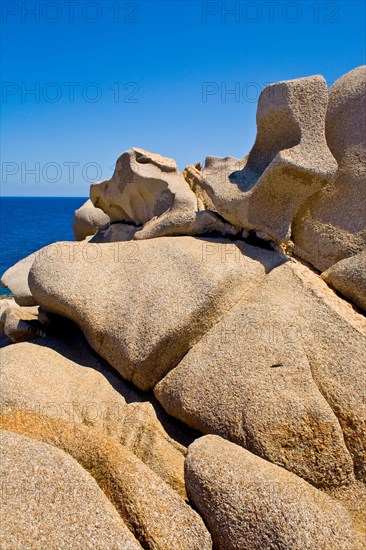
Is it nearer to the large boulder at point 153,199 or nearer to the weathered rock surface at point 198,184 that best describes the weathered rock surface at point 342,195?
the large boulder at point 153,199

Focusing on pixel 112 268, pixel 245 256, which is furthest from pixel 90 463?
pixel 245 256

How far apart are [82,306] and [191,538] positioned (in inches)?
142

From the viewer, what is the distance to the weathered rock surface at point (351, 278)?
654cm

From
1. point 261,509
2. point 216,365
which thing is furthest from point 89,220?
point 261,509

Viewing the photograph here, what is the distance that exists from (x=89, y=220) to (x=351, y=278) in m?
9.04

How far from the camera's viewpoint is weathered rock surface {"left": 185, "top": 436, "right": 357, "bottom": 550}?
4293 mm

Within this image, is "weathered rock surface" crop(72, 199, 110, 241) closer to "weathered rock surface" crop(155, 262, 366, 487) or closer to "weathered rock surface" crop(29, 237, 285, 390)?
"weathered rock surface" crop(29, 237, 285, 390)

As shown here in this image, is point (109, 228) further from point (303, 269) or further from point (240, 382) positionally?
point (240, 382)

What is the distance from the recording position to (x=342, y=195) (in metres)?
7.18

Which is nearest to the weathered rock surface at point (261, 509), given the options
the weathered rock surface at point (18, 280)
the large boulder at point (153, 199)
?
the large boulder at point (153, 199)

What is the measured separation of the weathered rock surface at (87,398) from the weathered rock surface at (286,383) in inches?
16.5

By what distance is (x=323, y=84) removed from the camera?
23.0 feet

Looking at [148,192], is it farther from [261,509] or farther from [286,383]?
[261,509]

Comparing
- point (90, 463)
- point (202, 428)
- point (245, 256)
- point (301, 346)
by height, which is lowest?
point (202, 428)
